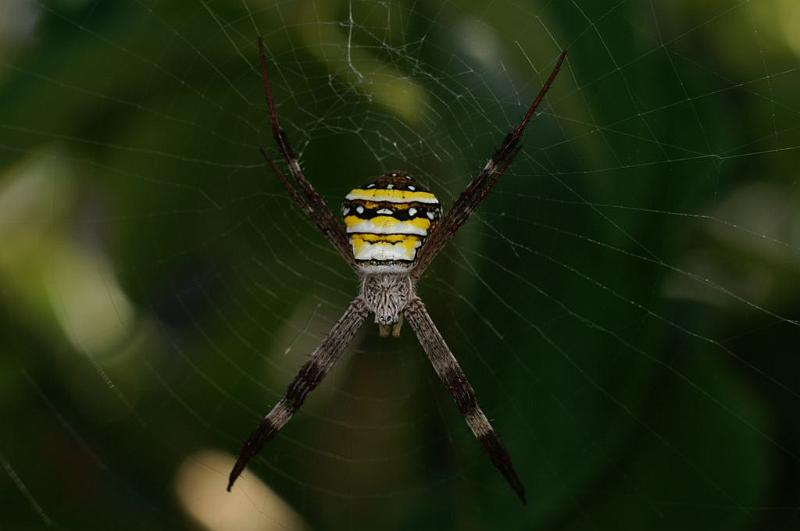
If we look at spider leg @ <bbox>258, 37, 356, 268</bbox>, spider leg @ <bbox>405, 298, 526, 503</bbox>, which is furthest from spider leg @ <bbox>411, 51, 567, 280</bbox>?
spider leg @ <bbox>405, 298, 526, 503</bbox>

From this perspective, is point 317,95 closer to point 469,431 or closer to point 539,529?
point 469,431

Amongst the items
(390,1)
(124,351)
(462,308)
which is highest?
(390,1)

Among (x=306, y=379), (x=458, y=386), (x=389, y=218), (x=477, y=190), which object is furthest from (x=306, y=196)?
(x=458, y=386)

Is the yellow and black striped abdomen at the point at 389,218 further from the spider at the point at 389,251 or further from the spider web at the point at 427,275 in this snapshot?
the spider web at the point at 427,275

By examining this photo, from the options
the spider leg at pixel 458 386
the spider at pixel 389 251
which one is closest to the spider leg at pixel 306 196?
the spider at pixel 389 251

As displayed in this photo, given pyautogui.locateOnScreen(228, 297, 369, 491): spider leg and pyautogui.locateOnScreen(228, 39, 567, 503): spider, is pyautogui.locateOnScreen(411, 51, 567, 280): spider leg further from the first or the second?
pyautogui.locateOnScreen(228, 297, 369, 491): spider leg

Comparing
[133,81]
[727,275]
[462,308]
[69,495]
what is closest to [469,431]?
[462,308]
